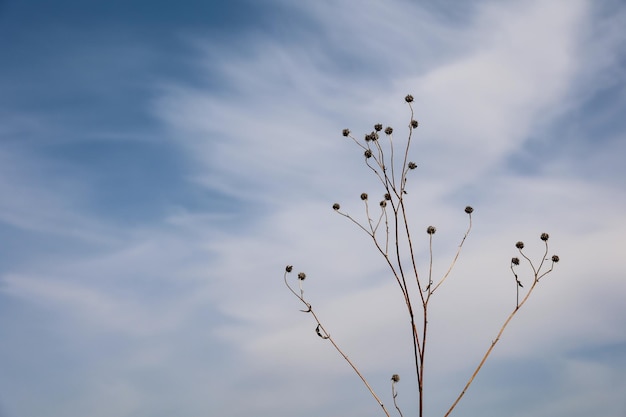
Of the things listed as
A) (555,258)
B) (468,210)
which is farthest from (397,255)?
(555,258)

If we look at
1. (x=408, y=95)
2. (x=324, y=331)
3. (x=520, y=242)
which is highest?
(x=408, y=95)

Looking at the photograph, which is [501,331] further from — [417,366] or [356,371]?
[356,371]

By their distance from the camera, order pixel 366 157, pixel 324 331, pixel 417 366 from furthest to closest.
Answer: pixel 366 157 < pixel 324 331 < pixel 417 366

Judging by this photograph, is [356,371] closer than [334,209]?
Yes

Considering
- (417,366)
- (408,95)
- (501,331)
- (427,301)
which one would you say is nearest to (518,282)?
(501,331)

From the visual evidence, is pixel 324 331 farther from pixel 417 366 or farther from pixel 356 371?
pixel 417 366

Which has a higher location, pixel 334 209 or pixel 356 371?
pixel 334 209

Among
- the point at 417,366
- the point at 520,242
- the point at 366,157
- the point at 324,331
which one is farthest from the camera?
the point at 366,157

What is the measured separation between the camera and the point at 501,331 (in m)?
3.85

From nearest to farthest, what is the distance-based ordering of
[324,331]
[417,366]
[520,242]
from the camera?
[417,366]
[324,331]
[520,242]

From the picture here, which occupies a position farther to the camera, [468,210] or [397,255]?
[468,210]

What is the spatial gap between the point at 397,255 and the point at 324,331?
2.73 feet

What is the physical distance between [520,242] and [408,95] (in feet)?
5.32

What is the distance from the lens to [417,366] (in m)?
3.84
